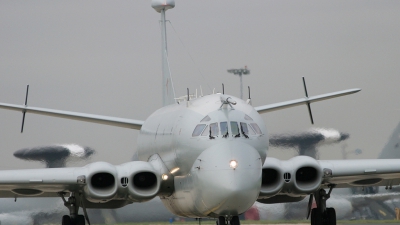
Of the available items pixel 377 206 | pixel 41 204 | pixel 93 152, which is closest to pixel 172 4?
pixel 93 152

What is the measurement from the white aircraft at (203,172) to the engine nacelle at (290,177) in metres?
0.02

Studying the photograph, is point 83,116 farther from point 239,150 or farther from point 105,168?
point 239,150

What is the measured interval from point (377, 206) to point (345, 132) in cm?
271

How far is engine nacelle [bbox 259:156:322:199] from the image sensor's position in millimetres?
18188

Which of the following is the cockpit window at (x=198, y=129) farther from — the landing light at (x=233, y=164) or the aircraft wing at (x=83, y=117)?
the aircraft wing at (x=83, y=117)

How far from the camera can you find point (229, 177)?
15.1 m

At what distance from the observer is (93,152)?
25.5 metres

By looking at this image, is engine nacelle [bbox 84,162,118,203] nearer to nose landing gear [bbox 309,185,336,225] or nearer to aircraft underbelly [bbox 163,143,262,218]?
aircraft underbelly [bbox 163,143,262,218]

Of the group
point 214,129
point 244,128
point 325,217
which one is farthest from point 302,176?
point 214,129

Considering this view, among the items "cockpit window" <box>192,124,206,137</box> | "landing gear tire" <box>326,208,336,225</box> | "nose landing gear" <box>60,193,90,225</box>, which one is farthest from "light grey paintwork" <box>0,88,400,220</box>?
"landing gear tire" <box>326,208,336,225</box>

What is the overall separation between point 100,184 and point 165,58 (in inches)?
325

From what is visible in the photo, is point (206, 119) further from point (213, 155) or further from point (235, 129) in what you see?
point (213, 155)

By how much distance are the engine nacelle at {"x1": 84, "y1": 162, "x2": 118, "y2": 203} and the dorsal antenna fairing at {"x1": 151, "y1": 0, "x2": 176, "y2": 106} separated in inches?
252

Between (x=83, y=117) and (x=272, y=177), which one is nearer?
(x=272, y=177)
